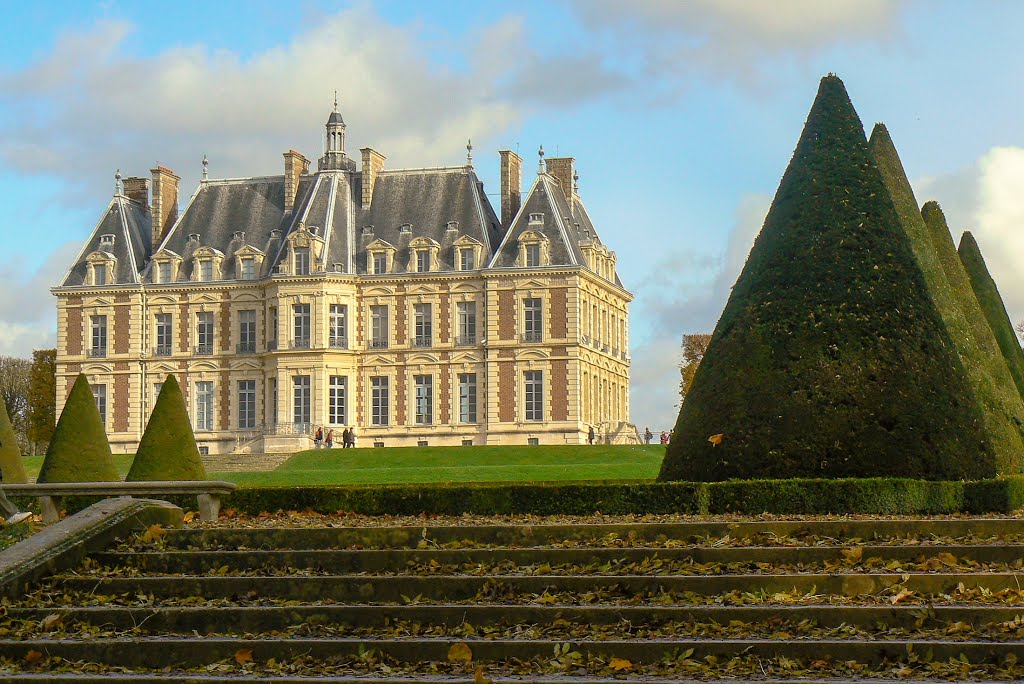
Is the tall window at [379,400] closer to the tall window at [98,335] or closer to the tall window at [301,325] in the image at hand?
the tall window at [301,325]

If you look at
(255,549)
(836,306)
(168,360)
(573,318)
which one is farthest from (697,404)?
(168,360)

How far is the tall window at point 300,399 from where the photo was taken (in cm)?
4981

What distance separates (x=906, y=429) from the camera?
1275 centimetres

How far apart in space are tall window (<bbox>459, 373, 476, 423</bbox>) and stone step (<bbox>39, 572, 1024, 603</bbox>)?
39475 millimetres

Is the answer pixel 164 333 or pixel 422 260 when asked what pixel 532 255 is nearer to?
pixel 422 260

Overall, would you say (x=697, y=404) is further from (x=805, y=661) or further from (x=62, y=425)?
(x=62, y=425)

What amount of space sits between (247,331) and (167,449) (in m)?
31.8

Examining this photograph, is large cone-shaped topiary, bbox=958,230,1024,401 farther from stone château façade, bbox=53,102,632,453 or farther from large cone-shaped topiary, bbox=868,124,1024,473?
stone château façade, bbox=53,102,632,453

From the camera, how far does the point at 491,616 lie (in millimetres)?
8992

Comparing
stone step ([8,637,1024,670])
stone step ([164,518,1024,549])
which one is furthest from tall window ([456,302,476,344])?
stone step ([8,637,1024,670])

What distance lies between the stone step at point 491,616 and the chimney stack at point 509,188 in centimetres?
4172

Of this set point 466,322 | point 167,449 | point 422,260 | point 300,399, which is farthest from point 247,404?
point 167,449

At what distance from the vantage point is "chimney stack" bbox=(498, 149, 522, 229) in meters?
50.8

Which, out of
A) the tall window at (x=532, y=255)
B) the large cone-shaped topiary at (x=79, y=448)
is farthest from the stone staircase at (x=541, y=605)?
the tall window at (x=532, y=255)
